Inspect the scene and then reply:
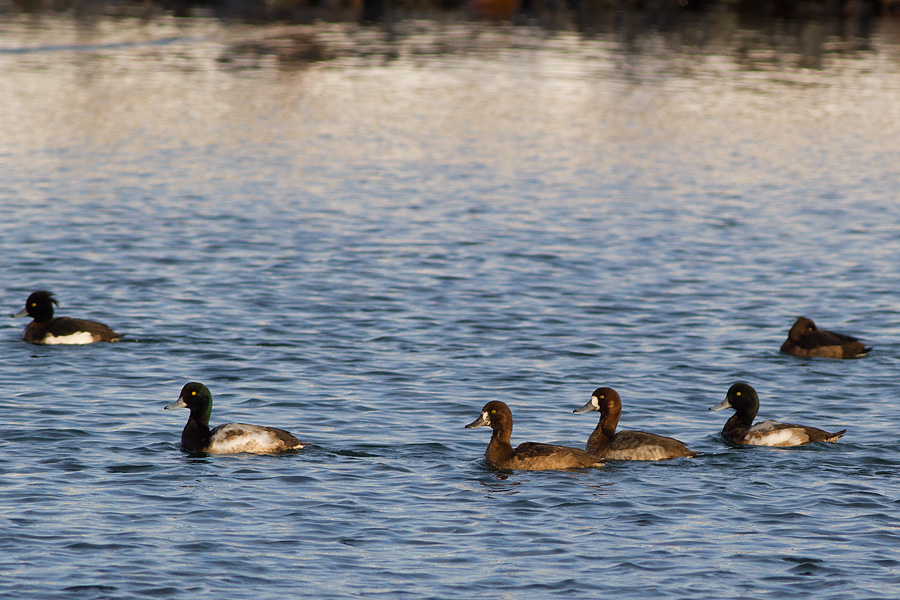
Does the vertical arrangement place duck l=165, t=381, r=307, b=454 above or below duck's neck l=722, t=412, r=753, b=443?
above

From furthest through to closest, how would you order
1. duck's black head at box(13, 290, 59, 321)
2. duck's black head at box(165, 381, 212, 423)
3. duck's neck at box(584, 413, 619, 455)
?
duck's black head at box(13, 290, 59, 321), duck's black head at box(165, 381, 212, 423), duck's neck at box(584, 413, 619, 455)

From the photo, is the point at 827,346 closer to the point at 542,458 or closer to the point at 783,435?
the point at 783,435

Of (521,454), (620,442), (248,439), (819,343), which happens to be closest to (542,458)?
(521,454)

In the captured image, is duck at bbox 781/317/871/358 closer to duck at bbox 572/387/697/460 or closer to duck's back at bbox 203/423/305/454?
duck at bbox 572/387/697/460

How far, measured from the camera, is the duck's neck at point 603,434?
17.0 metres

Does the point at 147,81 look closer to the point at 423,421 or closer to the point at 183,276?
the point at 183,276

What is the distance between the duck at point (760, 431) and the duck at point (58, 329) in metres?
10.8

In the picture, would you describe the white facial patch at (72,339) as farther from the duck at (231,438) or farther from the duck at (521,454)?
the duck at (521,454)

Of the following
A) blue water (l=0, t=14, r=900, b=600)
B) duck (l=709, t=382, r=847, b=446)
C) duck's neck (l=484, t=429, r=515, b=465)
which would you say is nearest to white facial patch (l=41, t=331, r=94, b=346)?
blue water (l=0, t=14, r=900, b=600)

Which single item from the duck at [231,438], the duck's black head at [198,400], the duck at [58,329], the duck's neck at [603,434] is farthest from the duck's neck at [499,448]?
the duck at [58,329]

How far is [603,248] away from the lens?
104ft

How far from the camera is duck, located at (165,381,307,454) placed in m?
16.5

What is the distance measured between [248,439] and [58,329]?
6.96m

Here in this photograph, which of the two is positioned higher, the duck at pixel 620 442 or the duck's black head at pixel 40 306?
the duck's black head at pixel 40 306
